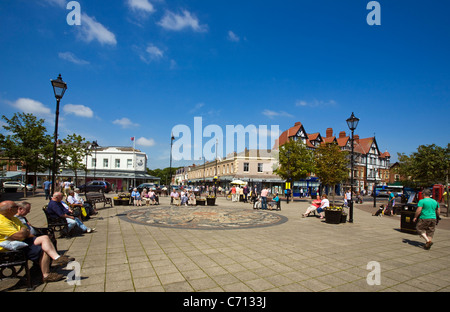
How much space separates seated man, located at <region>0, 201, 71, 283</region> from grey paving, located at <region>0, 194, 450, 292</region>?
0.27 metres

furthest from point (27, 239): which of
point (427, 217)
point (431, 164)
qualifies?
point (431, 164)

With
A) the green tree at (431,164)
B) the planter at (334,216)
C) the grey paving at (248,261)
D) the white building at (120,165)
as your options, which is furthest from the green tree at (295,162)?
the white building at (120,165)

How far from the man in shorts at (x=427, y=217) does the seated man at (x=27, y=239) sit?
934 centimetres

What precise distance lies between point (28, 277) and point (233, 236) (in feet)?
17.8

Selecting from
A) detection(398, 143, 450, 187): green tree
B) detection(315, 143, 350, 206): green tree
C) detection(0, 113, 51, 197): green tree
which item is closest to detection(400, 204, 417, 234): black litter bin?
detection(398, 143, 450, 187): green tree

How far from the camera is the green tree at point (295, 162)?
28.0 metres

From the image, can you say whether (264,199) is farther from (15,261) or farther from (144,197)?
(15,261)

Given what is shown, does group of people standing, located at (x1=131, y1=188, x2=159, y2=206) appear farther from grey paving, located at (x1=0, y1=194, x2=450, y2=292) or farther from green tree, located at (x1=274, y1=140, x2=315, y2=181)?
green tree, located at (x1=274, y1=140, x2=315, y2=181)

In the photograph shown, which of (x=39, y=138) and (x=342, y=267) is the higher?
(x=39, y=138)

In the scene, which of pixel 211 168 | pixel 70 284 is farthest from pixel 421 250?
pixel 211 168

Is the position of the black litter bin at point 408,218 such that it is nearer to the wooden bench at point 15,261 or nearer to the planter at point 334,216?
the planter at point 334,216

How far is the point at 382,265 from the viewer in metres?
5.31

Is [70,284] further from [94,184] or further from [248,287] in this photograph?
[94,184]
